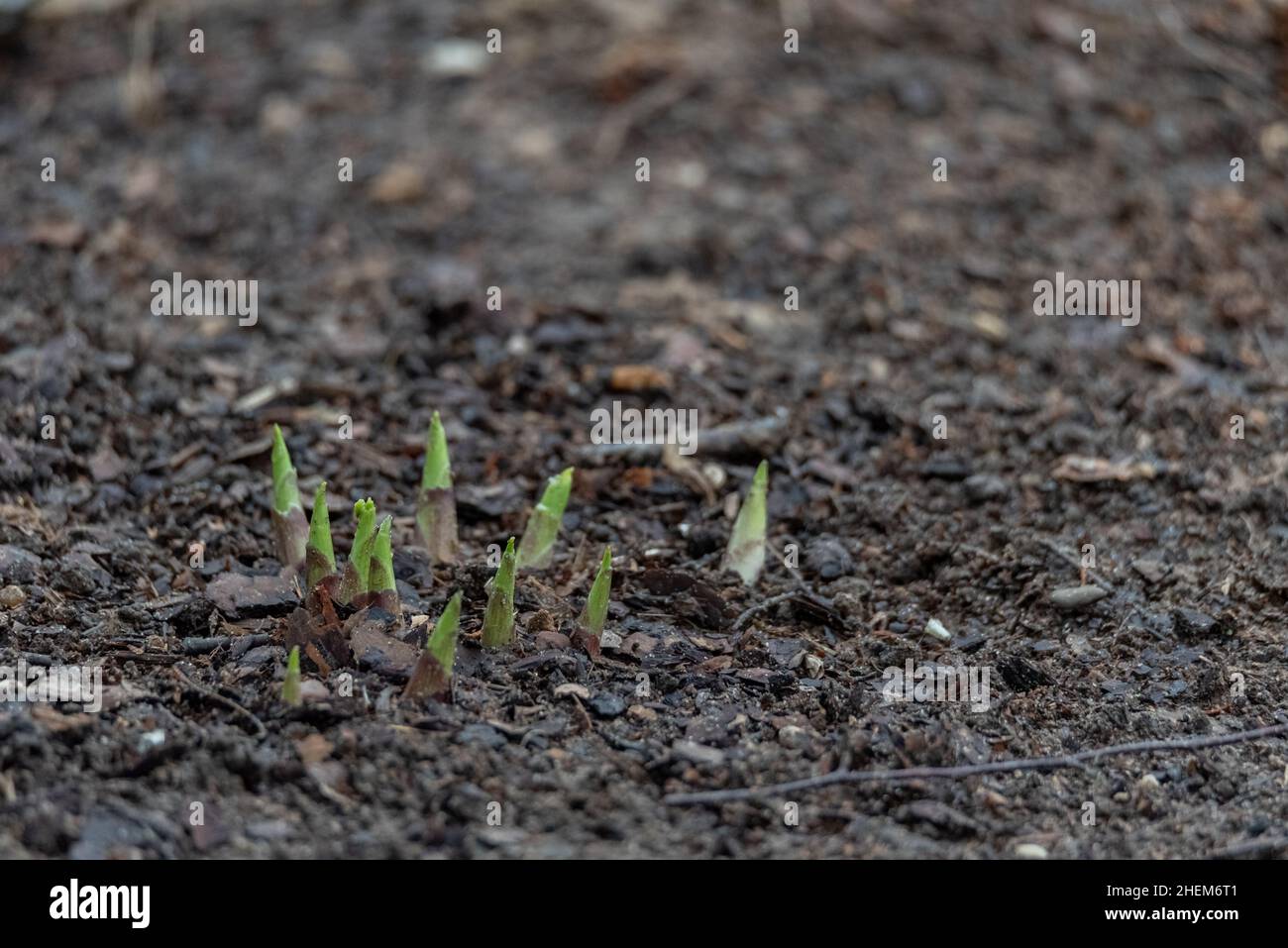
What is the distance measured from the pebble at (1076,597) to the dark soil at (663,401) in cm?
2

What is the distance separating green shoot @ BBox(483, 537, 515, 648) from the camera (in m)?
2.44

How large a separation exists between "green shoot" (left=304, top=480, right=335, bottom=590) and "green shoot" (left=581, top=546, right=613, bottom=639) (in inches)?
18.8

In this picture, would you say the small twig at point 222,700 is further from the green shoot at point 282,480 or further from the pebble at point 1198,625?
the pebble at point 1198,625

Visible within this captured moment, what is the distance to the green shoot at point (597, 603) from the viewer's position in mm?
2492

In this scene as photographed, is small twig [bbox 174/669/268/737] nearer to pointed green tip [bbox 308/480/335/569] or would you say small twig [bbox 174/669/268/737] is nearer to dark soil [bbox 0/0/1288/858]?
dark soil [bbox 0/0/1288/858]

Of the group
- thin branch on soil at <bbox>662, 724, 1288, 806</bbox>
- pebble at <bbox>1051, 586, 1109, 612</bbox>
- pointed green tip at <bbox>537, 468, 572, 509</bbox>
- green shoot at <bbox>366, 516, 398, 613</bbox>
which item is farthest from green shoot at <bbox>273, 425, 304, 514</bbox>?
pebble at <bbox>1051, 586, 1109, 612</bbox>

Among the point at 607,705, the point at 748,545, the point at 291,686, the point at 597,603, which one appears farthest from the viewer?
the point at 748,545

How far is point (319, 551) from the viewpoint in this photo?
2490 mm

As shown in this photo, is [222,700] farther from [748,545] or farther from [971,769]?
[971,769]

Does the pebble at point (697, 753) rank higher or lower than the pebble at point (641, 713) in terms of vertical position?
lower

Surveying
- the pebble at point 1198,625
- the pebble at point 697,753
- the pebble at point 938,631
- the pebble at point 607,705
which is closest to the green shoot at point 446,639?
the pebble at point 607,705

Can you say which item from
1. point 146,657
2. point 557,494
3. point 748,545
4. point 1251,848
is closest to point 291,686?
point 146,657

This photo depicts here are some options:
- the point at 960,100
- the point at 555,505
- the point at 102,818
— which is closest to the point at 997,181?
the point at 960,100

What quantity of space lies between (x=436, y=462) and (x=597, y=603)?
1.56 ft
